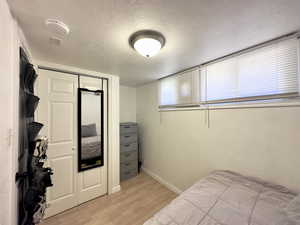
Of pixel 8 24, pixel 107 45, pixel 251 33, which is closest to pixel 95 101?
pixel 107 45

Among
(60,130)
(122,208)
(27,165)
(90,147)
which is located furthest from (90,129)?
(122,208)

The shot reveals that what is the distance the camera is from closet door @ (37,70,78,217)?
6.38 ft

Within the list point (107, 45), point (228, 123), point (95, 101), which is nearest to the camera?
point (107, 45)

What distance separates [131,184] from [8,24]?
9.75 feet

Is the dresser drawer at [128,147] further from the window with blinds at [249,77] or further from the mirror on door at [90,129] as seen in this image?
the window with blinds at [249,77]

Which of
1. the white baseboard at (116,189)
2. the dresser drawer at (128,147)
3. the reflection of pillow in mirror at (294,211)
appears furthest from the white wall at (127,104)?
the reflection of pillow in mirror at (294,211)

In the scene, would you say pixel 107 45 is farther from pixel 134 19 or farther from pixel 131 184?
pixel 131 184

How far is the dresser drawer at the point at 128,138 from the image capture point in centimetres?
305

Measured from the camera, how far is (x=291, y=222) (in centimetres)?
84

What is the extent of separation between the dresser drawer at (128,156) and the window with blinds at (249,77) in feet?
5.65

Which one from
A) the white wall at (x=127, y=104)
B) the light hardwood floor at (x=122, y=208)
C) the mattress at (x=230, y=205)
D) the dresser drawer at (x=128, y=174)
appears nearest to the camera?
the mattress at (x=230, y=205)

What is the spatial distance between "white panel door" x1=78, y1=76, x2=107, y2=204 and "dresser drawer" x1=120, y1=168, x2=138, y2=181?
1.87 ft

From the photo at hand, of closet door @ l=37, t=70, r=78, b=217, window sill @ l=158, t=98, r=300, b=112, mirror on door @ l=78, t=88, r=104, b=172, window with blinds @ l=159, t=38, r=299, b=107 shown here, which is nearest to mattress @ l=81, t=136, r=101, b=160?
mirror on door @ l=78, t=88, r=104, b=172

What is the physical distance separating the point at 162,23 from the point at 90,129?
1.98 metres
